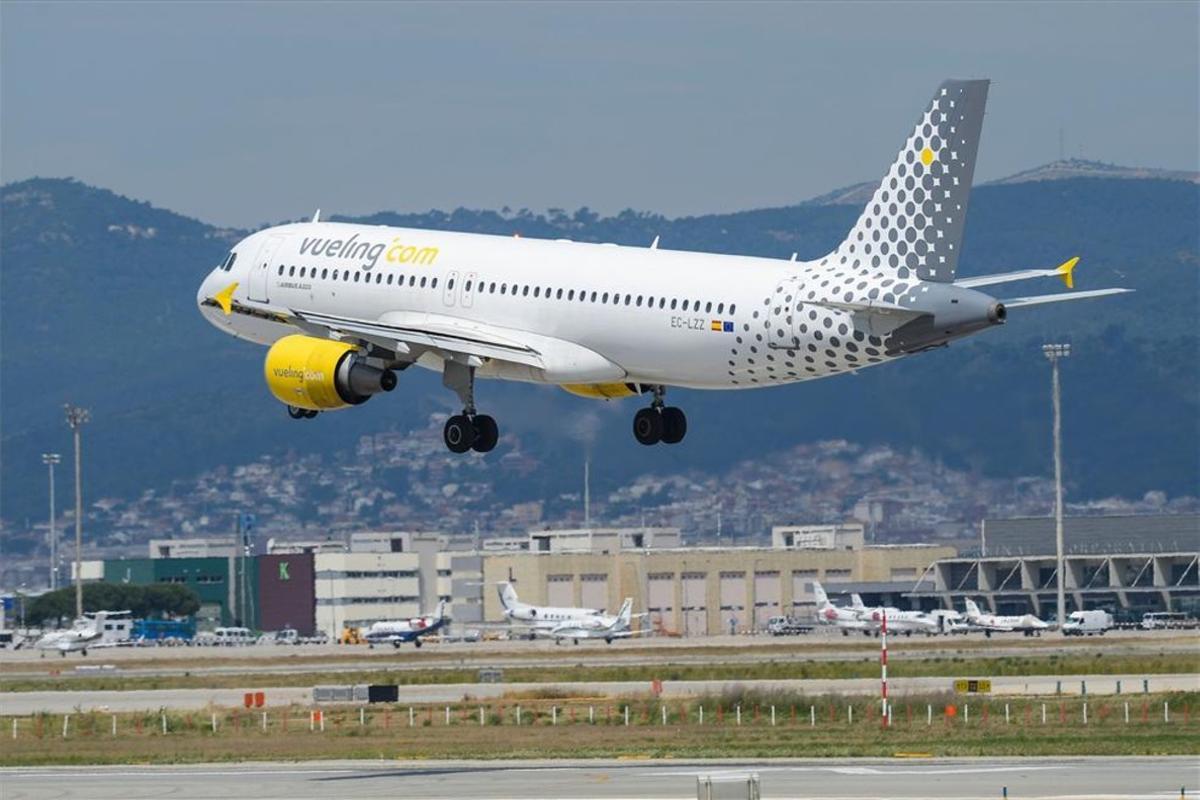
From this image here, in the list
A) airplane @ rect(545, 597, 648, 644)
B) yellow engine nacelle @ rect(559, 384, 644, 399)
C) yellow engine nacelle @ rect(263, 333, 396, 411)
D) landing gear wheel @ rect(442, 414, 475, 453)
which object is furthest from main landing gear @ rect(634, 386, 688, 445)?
airplane @ rect(545, 597, 648, 644)

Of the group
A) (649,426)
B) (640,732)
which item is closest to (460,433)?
(649,426)

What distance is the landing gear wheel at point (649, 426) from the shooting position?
71.3m

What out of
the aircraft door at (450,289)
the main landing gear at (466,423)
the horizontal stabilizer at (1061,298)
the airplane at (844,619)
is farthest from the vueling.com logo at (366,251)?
the airplane at (844,619)

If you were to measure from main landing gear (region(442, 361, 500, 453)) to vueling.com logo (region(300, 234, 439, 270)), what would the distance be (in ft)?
11.9

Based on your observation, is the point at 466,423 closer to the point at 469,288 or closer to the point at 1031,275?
the point at 469,288

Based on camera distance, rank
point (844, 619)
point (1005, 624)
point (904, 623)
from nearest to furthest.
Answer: point (904, 623)
point (1005, 624)
point (844, 619)

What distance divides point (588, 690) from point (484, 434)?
41573mm

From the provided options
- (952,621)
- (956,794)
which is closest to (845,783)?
(956,794)

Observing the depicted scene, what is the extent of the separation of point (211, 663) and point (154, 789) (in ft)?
301

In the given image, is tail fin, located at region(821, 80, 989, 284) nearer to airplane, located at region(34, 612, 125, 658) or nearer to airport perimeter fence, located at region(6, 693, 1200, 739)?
airport perimeter fence, located at region(6, 693, 1200, 739)

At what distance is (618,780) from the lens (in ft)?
206

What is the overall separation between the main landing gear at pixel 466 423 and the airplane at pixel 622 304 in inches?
2.5

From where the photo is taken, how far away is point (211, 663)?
154250 millimetres

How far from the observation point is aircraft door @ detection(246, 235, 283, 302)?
7719cm
